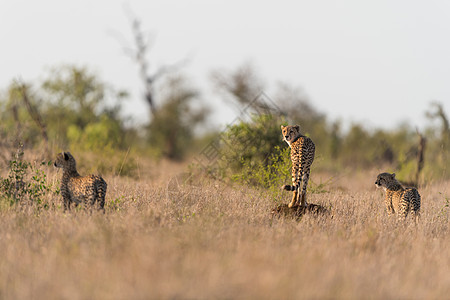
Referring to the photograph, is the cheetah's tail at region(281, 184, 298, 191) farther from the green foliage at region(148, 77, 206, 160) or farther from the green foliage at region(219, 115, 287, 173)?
the green foliage at region(148, 77, 206, 160)

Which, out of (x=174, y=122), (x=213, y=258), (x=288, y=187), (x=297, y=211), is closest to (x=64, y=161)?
(x=288, y=187)

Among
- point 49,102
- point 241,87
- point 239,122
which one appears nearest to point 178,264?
point 239,122

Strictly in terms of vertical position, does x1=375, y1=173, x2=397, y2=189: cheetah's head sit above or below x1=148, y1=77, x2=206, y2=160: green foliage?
below

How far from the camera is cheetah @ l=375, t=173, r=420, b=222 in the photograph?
326 inches

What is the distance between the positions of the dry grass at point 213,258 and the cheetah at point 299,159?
2.28 ft

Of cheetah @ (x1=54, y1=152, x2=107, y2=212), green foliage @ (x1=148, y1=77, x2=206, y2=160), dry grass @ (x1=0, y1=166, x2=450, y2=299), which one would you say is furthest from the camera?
green foliage @ (x1=148, y1=77, x2=206, y2=160)

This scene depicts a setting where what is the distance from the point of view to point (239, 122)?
1246cm

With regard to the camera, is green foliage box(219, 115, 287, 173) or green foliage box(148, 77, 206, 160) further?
green foliage box(148, 77, 206, 160)

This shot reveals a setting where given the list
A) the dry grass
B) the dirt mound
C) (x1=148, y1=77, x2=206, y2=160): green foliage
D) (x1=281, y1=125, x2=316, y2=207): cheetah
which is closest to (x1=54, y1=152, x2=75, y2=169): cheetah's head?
the dry grass

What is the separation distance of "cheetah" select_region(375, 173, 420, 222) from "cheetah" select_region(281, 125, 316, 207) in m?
1.60

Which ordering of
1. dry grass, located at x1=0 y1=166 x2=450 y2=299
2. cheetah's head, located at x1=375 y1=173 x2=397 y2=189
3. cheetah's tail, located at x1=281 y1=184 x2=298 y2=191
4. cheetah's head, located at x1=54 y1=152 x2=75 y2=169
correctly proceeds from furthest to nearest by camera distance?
cheetah's head, located at x1=375 y1=173 x2=397 y2=189 < cheetah's tail, located at x1=281 y1=184 x2=298 y2=191 < cheetah's head, located at x1=54 y1=152 x2=75 y2=169 < dry grass, located at x1=0 y1=166 x2=450 y2=299

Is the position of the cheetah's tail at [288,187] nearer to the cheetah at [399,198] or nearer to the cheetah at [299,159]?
the cheetah at [299,159]

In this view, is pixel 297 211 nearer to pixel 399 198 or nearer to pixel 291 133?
pixel 291 133

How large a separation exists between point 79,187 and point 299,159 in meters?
3.70
